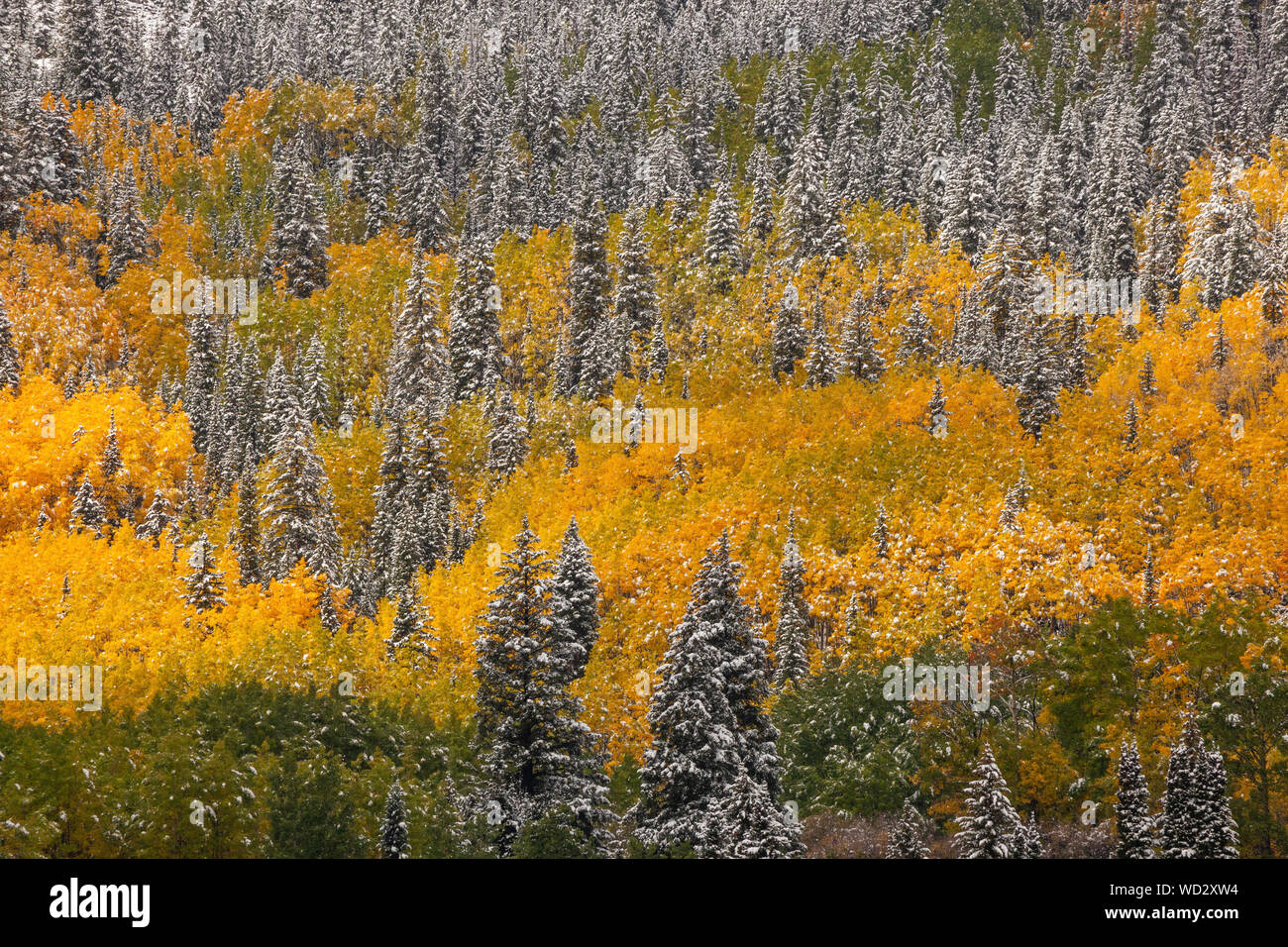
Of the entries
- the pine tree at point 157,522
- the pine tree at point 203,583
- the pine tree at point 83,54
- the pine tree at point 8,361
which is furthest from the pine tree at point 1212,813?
the pine tree at point 83,54

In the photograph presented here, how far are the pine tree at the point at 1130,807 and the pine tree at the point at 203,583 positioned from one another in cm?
4560

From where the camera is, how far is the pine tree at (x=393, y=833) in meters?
32.5

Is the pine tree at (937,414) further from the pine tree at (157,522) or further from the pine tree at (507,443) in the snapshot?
the pine tree at (157,522)

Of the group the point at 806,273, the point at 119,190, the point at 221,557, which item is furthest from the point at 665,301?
the point at 119,190

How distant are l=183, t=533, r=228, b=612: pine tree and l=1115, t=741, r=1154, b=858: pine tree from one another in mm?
45602

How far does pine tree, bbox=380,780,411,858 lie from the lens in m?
32.5

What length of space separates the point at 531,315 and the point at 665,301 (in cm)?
1253

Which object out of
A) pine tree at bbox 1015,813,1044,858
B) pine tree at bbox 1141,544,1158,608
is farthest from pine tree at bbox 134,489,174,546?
pine tree at bbox 1015,813,1044,858

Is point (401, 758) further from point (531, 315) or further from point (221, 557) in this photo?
point (531, 315)

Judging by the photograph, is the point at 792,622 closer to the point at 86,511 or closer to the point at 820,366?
the point at 820,366

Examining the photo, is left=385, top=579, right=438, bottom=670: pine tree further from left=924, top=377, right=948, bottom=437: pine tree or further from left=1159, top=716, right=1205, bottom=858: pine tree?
left=924, top=377, right=948, bottom=437: pine tree

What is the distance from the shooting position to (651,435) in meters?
81.9

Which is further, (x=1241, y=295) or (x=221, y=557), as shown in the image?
(x=1241, y=295)
